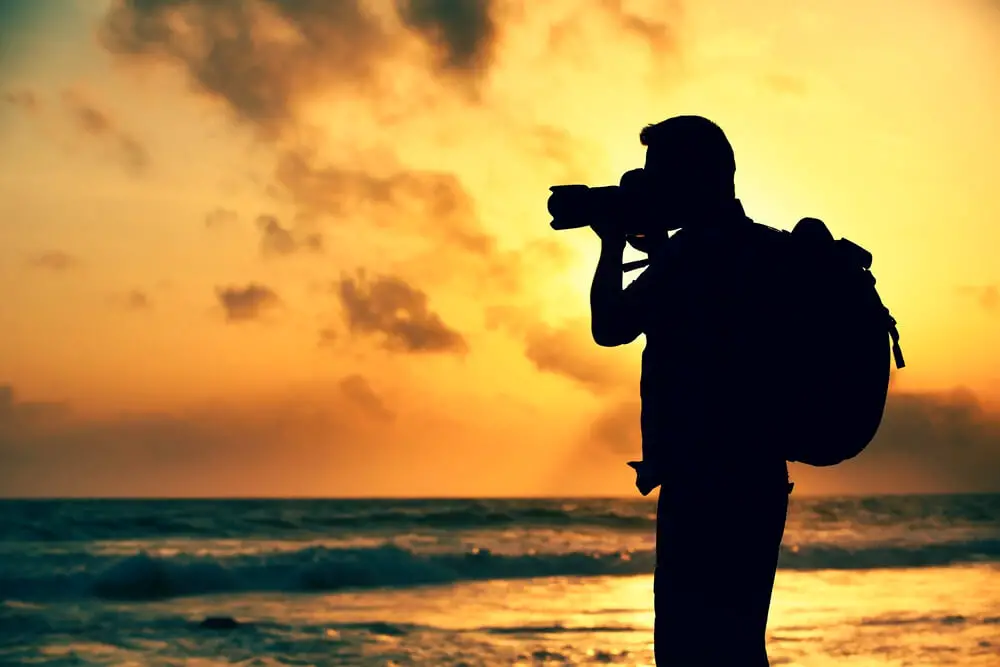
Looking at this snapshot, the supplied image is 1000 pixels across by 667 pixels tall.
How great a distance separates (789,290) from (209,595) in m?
18.5

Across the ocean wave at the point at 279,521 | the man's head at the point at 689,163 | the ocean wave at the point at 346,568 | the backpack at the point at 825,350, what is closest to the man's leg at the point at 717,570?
the backpack at the point at 825,350

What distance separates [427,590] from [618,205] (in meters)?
16.7

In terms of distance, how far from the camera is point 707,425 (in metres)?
2.74

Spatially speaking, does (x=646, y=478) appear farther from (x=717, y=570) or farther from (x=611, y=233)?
(x=611, y=233)

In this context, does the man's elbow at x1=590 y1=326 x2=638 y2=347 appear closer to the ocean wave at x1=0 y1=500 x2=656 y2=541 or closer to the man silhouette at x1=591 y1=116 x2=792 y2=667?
the man silhouette at x1=591 y1=116 x2=792 y2=667

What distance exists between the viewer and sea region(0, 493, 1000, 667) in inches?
446

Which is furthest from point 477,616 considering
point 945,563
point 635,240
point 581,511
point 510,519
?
point 581,511

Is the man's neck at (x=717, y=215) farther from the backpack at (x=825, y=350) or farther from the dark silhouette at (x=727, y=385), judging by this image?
the backpack at (x=825, y=350)

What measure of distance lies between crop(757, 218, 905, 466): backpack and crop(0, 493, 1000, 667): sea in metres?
0.32

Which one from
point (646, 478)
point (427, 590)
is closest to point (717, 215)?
point (646, 478)

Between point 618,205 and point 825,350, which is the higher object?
point 618,205

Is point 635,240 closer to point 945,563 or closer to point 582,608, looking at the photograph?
point 582,608

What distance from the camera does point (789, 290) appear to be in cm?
271

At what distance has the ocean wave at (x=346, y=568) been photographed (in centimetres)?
2044
